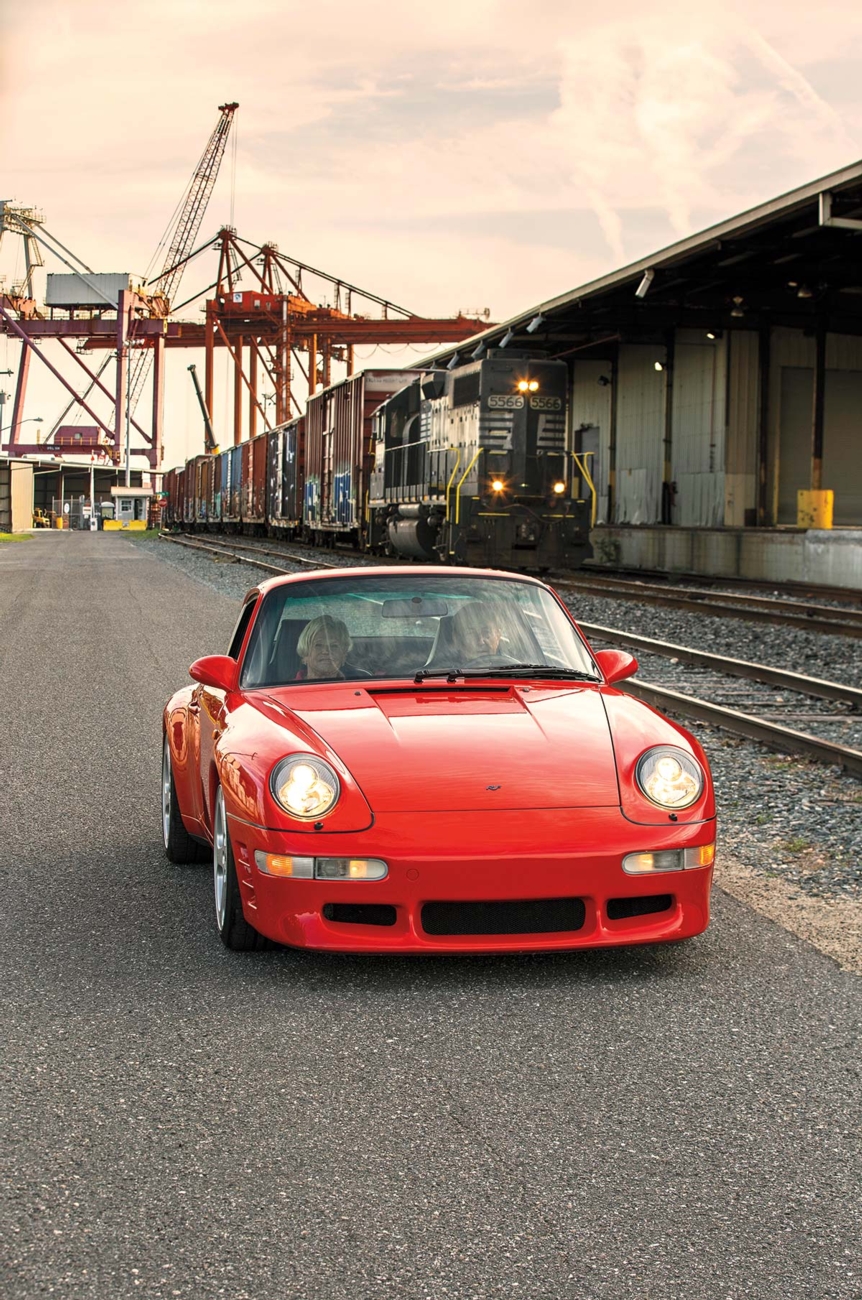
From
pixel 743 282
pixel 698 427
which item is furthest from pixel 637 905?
pixel 698 427

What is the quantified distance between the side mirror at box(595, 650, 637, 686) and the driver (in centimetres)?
38

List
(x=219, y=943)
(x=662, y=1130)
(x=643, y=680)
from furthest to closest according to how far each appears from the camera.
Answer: (x=643, y=680) → (x=219, y=943) → (x=662, y=1130)

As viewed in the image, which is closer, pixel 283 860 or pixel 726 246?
pixel 283 860

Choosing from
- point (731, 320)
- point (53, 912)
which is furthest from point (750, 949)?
point (731, 320)

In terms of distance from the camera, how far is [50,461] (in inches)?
5497

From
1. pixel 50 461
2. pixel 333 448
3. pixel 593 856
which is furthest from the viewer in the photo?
pixel 50 461

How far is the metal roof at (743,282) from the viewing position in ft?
70.2

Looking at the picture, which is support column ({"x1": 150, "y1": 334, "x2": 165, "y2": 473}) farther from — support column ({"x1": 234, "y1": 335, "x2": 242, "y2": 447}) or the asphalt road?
the asphalt road

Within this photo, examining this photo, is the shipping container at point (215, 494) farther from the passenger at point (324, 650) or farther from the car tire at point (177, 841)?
the passenger at point (324, 650)

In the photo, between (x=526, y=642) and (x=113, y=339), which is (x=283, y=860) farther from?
(x=113, y=339)

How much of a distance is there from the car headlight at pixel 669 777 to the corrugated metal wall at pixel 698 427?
1128 inches

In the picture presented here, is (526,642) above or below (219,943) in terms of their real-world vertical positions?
above

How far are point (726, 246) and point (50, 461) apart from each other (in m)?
123

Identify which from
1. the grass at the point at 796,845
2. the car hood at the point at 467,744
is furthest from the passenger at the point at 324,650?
the grass at the point at 796,845
